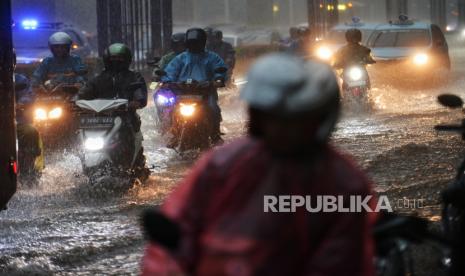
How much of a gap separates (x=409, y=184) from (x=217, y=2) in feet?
170

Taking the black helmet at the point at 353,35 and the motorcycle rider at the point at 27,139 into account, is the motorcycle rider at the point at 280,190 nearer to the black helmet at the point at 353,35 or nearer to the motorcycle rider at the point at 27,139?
the motorcycle rider at the point at 27,139

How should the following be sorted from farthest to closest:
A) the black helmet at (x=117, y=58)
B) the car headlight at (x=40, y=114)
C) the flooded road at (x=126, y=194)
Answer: the car headlight at (x=40, y=114) < the black helmet at (x=117, y=58) < the flooded road at (x=126, y=194)

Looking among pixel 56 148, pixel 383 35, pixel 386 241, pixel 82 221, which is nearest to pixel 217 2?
pixel 383 35

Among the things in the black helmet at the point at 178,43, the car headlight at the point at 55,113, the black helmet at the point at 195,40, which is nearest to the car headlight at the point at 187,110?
the black helmet at the point at 195,40

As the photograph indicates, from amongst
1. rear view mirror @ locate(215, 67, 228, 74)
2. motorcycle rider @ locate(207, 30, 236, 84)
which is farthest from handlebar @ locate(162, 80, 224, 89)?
motorcycle rider @ locate(207, 30, 236, 84)

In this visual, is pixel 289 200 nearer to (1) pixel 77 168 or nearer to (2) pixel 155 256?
(2) pixel 155 256

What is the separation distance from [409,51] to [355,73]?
13.1 feet

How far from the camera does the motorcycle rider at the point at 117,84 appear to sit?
1043cm

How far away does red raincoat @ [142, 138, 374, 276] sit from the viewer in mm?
2945

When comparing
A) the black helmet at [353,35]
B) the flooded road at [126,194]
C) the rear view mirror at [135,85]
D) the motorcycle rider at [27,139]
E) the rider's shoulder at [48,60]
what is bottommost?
the flooded road at [126,194]

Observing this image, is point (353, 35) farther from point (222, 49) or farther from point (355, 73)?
point (222, 49)

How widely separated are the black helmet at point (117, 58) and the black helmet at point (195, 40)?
7.87ft

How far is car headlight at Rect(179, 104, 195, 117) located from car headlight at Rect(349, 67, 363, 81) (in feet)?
20.5

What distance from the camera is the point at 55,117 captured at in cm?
1244
